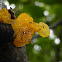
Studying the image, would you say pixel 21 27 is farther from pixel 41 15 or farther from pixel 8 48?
pixel 41 15

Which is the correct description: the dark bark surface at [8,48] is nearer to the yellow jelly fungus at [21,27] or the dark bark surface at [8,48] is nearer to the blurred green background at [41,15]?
the yellow jelly fungus at [21,27]

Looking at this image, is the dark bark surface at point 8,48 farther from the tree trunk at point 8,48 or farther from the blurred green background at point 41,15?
the blurred green background at point 41,15

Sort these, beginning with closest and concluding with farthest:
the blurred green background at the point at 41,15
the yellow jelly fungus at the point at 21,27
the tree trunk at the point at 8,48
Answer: the tree trunk at the point at 8,48
the yellow jelly fungus at the point at 21,27
the blurred green background at the point at 41,15

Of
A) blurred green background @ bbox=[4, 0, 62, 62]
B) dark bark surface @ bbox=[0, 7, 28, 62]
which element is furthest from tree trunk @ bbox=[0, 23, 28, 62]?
blurred green background @ bbox=[4, 0, 62, 62]

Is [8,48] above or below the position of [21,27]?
below

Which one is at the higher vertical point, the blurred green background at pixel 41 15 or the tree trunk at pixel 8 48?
the blurred green background at pixel 41 15

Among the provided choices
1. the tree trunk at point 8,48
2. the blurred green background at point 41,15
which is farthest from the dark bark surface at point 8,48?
the blurred green background at point 41,15

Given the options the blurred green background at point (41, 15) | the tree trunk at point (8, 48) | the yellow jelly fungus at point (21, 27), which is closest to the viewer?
the tree trunk at point (8, 48)

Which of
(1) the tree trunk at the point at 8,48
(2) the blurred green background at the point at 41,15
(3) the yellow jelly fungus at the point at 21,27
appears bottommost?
(1) the tree trunk at the point at 8,48

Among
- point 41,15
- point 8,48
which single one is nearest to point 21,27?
point 8,48

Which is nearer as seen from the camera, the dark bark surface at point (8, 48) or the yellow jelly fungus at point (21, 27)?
the dark bark surface at point (8, 48)

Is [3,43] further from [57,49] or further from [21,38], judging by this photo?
[57,49]
